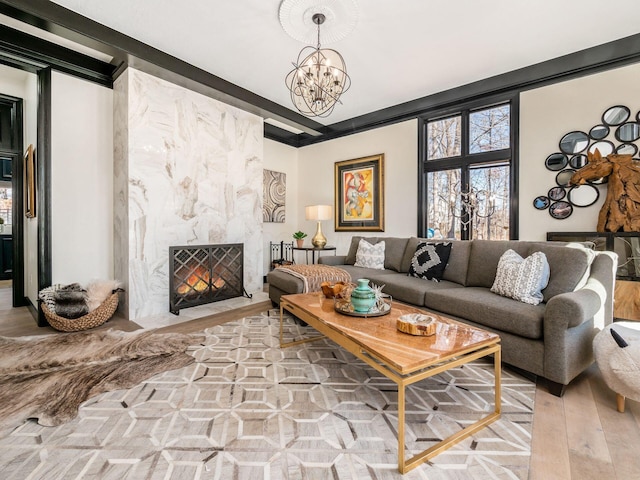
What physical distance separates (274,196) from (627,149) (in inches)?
191

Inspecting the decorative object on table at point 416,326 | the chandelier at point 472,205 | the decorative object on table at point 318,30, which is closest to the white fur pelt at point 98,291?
the decorative object on table at point 318,30

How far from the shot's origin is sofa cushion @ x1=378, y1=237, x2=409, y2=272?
3.89 m

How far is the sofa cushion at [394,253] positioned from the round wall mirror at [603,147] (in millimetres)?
2165

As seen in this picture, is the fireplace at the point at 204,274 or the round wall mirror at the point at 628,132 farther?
the fireplace at the point at 204,274

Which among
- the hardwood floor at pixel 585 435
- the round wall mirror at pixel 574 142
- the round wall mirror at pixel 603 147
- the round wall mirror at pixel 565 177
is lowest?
the hardwood floor at pixel 585 435

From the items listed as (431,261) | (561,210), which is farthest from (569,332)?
(561,210)

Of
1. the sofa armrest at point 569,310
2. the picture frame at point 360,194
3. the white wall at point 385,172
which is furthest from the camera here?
the picture frame at point 360,194

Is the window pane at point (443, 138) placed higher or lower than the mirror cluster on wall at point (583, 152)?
higher

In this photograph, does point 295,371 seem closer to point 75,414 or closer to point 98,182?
point 75,414

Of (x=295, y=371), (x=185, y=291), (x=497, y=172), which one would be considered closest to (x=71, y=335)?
(x=185, y=291)

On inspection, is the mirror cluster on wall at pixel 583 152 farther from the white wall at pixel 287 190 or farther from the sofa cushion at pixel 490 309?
the white wall at pixel 287 190

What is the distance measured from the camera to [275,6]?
2.47 metres

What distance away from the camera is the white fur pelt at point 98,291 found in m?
3.04

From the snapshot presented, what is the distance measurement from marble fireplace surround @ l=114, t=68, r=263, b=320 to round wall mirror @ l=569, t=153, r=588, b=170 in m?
4.13
